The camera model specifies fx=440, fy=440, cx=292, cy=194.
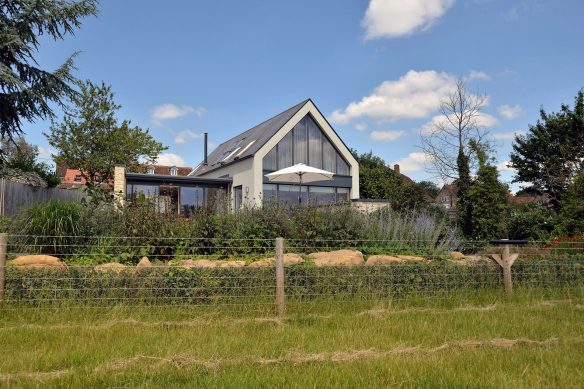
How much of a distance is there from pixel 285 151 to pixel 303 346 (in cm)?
1709

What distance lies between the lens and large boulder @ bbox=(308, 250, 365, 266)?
6203 millimetres

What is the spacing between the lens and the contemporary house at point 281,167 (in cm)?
1988

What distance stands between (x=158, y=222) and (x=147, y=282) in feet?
4.99

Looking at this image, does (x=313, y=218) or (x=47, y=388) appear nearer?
(x=47, y=388)

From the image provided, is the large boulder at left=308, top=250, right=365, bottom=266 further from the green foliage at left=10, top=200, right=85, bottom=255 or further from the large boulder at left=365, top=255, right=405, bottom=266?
the green foliage at left=10, top=200, right=85, bottom=255

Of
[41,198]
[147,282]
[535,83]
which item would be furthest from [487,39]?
[41,198]

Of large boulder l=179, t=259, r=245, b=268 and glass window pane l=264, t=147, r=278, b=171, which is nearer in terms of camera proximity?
large boulder l=179, t=259, r=245, b=268

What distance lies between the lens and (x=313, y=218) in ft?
24.3

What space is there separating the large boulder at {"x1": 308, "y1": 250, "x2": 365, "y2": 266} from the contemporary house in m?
12.8

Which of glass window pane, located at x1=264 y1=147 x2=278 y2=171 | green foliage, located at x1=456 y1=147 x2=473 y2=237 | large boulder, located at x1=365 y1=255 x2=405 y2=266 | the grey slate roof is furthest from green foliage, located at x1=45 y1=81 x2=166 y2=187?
large boulder, located at x1=365 y1=255 x2=405 y2=266

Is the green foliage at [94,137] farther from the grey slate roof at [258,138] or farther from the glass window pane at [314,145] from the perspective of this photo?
the glass window pane at [314,145]

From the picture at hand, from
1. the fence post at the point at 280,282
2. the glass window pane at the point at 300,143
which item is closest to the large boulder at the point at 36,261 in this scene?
the fence post at the point at 280,282

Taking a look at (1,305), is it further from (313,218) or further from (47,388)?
(313,218)

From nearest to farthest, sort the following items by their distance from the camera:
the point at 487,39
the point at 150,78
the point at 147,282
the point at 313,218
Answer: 1. the point at 147,282
2. the point at 313,218
3. the point at 487,39
4. the point at 150,78
